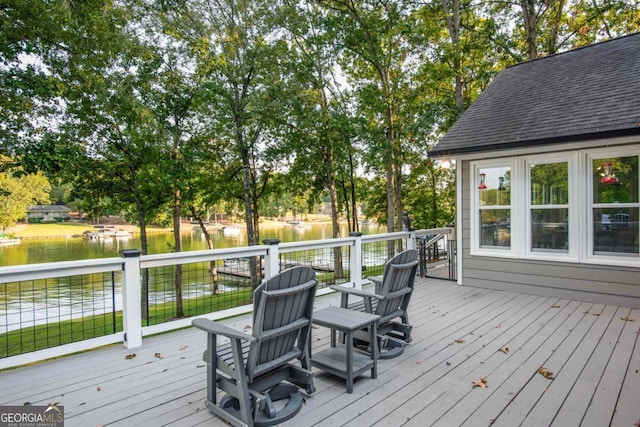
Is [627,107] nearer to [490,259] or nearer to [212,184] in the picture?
[490,259]

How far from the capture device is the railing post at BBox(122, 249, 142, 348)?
3.48m

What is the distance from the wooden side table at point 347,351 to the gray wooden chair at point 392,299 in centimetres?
22

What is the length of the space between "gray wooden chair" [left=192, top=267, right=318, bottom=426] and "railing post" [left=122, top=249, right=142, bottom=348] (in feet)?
4.94

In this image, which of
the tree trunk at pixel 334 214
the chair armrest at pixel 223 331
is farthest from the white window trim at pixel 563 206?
the tree trunk at pixel 334 214

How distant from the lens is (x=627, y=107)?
16.3 ft

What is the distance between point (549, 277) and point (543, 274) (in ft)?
0.30

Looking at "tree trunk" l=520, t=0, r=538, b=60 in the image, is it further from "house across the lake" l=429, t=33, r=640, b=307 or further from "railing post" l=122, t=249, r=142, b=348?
"railing post" l=122, t=249, r=142, b=348

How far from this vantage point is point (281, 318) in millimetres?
2334

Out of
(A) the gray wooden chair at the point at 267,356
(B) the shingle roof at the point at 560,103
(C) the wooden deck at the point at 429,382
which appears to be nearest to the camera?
(A) the gray wooden chair at the point at 267,356

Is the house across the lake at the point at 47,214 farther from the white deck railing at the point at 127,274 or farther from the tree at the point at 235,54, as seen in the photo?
the white deck railing at the point at 127,274

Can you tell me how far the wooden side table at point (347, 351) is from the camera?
2672 mm

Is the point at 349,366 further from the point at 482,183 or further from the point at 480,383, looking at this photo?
the point at 482,183

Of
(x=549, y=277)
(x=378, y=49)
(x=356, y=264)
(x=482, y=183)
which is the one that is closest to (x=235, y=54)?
(x=378, y=49)

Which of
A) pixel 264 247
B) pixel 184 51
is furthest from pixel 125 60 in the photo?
pixel 264 247
